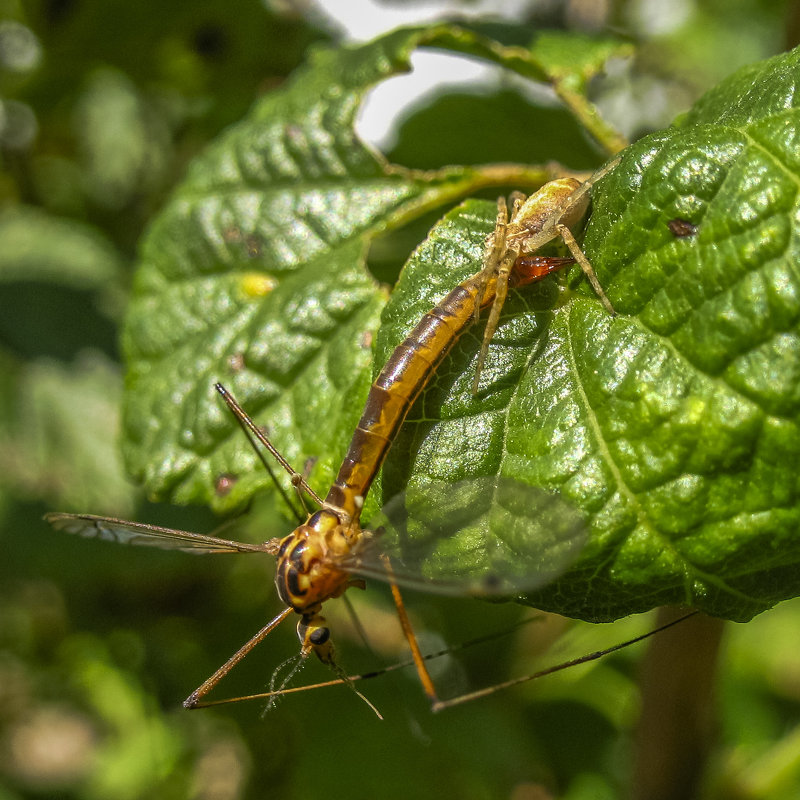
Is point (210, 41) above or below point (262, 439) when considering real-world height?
above

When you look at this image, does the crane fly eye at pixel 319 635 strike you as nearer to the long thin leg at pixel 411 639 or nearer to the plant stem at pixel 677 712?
the long thin leg at pixel 411 639

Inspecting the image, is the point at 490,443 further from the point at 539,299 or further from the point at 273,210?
the point at 273,210

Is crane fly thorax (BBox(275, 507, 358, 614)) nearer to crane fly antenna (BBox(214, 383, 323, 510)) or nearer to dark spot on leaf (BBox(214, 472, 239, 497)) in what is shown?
crane fly antenna (BBox(214, 383, 323, 510))

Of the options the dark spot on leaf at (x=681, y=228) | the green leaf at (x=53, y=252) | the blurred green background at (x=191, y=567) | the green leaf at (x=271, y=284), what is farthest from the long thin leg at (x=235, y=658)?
the green leaf at (x=53, y=252)

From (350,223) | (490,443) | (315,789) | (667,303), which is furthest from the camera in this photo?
(315,789)

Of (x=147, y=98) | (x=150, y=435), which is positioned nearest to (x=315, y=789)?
(x=150, y=435)

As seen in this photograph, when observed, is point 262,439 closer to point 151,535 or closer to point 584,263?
point 151,535

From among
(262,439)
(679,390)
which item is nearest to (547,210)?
(679,390)
